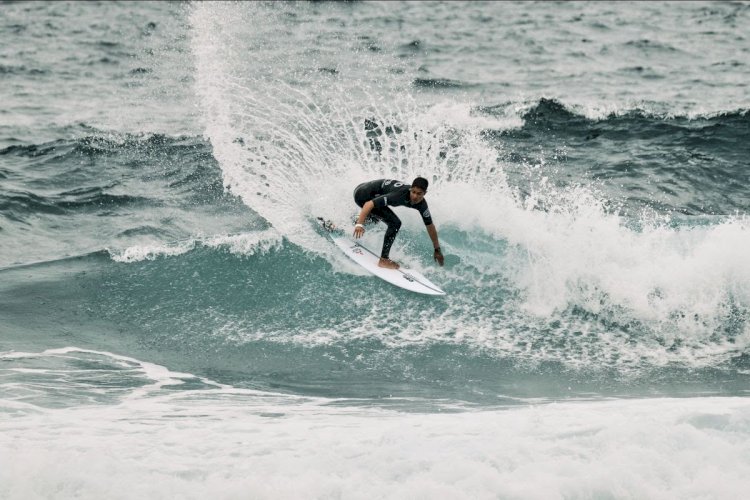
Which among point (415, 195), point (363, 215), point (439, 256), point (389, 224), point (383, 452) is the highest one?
point (415, 195)

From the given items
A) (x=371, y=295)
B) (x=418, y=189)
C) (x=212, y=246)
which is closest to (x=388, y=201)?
(x=418, y=189)

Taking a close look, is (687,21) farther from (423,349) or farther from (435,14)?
(423,349)

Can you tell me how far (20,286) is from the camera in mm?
11125

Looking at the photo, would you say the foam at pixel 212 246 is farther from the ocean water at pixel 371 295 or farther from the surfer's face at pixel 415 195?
the surfer's face at pixel 415 195

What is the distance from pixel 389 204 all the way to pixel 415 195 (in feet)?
1.78

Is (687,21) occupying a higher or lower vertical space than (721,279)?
higher

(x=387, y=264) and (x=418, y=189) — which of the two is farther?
(x=387, y=264)

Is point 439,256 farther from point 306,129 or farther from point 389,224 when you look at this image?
point 306,129

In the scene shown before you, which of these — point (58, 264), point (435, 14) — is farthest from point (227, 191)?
point (435, 14)

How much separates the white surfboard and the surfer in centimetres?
13

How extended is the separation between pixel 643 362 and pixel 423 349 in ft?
8.36

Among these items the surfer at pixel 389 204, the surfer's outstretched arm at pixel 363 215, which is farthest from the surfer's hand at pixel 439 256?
the surfer's outstretched arm at pixel 363 215

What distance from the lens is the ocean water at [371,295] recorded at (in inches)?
284

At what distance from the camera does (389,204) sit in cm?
1084
